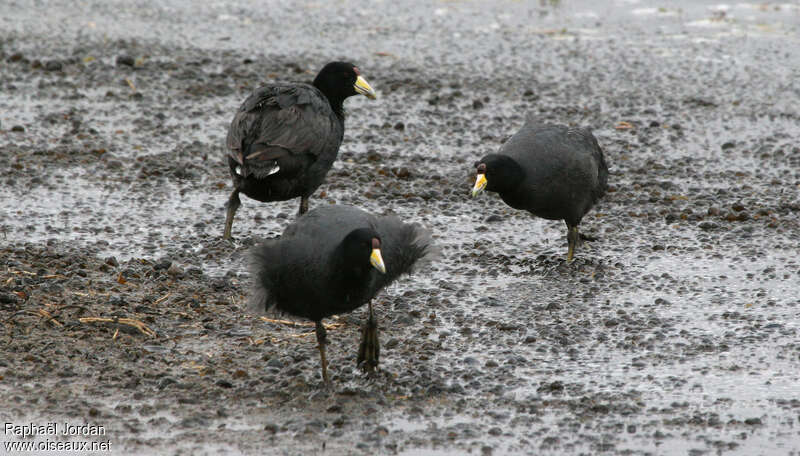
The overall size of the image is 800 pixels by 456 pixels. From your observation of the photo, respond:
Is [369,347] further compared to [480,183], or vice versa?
[480,183]

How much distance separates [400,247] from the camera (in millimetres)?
5551

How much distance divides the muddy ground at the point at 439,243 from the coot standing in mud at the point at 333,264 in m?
0.40

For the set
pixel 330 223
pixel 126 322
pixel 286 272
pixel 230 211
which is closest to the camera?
pixel 286 272

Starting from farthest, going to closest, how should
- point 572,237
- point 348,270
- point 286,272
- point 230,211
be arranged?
point 230,211
point 572,237
point 286,272
point 348,270

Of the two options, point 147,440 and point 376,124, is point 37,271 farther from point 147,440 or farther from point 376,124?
point 376,124

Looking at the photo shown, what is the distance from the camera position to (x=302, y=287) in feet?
17.3

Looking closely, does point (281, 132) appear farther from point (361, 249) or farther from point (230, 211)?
point (361, 249)

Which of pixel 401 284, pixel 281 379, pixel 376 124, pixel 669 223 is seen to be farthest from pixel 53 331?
pixel 376 124

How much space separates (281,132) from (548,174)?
187 centimetres

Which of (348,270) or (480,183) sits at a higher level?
(348,270)

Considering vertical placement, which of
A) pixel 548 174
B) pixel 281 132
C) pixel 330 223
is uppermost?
pixel 330 223

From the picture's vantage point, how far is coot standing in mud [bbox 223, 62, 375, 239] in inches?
292

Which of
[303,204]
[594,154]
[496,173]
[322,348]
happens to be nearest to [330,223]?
[322,348]

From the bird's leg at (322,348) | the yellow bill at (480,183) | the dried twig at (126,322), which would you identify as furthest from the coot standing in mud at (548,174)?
the dried twig at (126,322)
